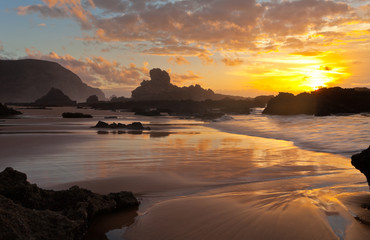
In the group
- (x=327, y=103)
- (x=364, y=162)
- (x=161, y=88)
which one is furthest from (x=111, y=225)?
(x=161, y=88)

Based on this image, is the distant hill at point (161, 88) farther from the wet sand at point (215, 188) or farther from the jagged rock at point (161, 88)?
the wet sand at point (215, 188)

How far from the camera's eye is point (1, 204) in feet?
9.42

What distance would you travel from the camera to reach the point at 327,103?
102ft

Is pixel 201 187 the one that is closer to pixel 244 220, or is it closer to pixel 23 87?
A: pixel 244 220

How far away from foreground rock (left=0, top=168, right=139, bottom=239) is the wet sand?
0.83 ft

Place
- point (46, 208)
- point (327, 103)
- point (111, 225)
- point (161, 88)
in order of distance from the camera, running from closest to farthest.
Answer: point (111, 225)
point (46, 208)
point (327, 103)
point (161, 88)

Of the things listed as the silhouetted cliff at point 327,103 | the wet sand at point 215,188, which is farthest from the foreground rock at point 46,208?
the silhouetted cliff at point 327,103

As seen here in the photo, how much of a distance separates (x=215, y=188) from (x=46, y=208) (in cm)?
297

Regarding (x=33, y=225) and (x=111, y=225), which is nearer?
(x=33, y=225)

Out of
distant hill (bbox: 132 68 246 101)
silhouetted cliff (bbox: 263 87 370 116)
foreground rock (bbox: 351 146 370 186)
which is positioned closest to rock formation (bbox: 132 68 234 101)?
distant hill (bbox: 132 68 246 101)

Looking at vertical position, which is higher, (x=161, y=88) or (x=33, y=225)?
(x=161, y=88)

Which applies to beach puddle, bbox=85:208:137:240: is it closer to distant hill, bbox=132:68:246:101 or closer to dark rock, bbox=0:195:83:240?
dark rock, bbox=0:195:83:240

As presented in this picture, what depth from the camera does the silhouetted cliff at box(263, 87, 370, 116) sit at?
2945cm

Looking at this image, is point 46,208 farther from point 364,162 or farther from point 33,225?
point 364,162
